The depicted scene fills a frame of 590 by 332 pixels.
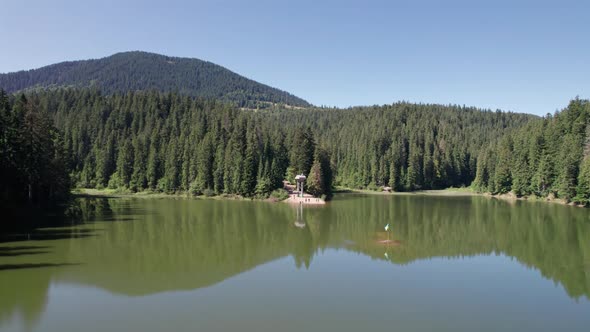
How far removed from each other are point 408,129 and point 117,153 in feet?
290

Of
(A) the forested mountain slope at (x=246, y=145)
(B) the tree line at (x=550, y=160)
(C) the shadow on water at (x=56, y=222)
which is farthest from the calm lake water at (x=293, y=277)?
(A) the forested mountain slope at (x=246, y=145)

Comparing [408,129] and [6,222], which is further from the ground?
[408,129]

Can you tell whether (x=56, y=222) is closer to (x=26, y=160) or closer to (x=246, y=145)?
(x=26, y=160)

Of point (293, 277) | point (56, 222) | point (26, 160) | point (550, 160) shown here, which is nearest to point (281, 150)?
point (550, 160)

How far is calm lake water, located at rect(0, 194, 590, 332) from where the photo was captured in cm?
2116

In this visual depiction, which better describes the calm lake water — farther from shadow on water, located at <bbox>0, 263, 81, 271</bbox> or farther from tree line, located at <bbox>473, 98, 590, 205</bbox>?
tree line, located at <bbox>473, 98, 590, 205</bbox>

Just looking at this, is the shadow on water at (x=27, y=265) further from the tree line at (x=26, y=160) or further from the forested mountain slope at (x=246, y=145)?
the forested mountain slope at (x=246, y=145)

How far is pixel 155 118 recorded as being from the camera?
12262 centimetres

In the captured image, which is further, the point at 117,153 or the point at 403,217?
the point at 117,153

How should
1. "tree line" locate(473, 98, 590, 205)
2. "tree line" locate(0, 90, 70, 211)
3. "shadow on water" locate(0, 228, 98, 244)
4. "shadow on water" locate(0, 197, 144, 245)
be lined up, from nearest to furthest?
"shadow on water" locate(0, 228, 98, 244)
"shadow on water" locate(0, 197, 144, 245)
"tree line" locate(0, 90, 70, 211)
"tree line" locate(473, 98, 590, 205)

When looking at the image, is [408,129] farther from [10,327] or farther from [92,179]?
[10,327]


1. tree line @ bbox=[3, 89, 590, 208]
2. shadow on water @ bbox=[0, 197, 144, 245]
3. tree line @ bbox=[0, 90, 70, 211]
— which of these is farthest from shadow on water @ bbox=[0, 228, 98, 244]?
tree line @ bbox=[3, 89, 590, 208]

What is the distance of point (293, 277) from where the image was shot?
29391 millimetres

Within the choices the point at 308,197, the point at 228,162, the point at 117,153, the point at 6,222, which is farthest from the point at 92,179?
the point at 6,222
